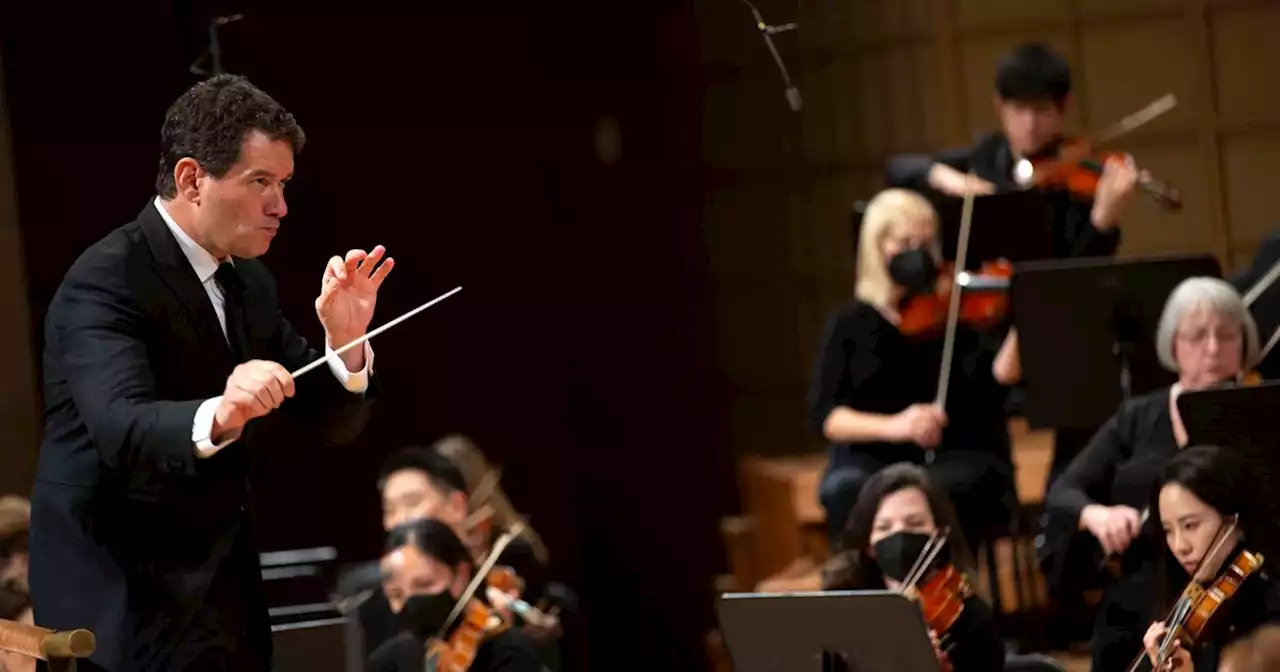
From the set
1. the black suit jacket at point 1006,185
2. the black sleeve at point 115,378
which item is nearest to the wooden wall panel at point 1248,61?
the black suit jacket at point 1006,185

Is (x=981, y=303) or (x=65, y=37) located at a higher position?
(x=65, y=37)

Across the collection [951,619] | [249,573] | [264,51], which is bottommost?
[951,619]

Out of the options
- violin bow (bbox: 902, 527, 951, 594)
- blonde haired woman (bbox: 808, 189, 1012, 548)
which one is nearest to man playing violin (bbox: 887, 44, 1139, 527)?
blonde haired woman (bbox: 808, 189, 1012, 548)

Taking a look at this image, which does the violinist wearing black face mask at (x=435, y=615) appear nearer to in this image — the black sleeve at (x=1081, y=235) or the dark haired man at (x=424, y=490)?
the dark haired man at (x=424, y=490)

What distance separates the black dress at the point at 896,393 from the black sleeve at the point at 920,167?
0.37m

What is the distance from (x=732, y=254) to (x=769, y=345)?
12.2 inches

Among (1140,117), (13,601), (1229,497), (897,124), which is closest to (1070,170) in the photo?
(1140,117)

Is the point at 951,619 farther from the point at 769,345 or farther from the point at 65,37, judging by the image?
the point at 769,345

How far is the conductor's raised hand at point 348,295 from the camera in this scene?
227cm

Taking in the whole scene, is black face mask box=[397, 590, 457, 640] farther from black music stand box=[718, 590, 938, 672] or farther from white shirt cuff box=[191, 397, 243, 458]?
white shirt cuff box=[191, 397, 243, 458]

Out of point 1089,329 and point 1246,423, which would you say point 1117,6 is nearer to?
point 1089,329

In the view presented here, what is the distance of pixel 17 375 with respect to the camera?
3.90m

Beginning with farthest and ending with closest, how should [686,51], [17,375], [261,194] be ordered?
1. [686,51]
2. [17,375]
3. [261,194]

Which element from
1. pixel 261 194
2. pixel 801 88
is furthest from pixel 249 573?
pixel 801 88
